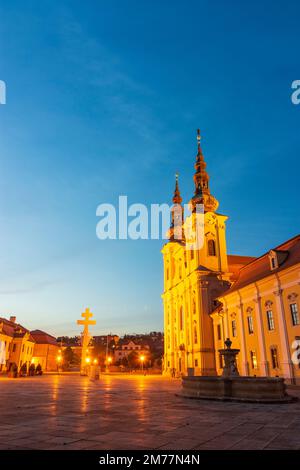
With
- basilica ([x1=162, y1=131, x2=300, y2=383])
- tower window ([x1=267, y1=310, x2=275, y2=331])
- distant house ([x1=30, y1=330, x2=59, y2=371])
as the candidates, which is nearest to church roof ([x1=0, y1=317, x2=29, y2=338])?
distant house ([x1=30, y1=330, x2=59, y2=371])

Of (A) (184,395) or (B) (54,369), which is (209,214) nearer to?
(A) (184,395)

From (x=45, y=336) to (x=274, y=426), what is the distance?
8331cm

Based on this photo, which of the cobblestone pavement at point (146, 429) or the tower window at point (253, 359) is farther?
the tower window at point (253, 359)

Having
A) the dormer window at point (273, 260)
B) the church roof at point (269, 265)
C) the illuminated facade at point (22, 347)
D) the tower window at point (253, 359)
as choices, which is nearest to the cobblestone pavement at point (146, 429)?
the church roof at point (269, 265)

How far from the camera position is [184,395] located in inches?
666

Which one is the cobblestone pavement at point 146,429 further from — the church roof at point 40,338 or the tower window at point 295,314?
the church roof at point 40,338

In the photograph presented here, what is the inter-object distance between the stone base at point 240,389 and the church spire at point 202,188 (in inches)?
1560

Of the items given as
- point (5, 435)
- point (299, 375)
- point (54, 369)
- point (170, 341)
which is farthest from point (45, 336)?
point (5, 435)

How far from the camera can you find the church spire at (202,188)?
54.4m

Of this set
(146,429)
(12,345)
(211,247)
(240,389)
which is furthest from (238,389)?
(12,345)

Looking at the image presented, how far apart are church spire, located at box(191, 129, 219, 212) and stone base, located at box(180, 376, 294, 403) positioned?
39.6m

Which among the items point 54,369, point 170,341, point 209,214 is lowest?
point 54,369

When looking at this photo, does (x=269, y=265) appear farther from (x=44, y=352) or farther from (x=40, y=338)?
(x=40, y=338)
